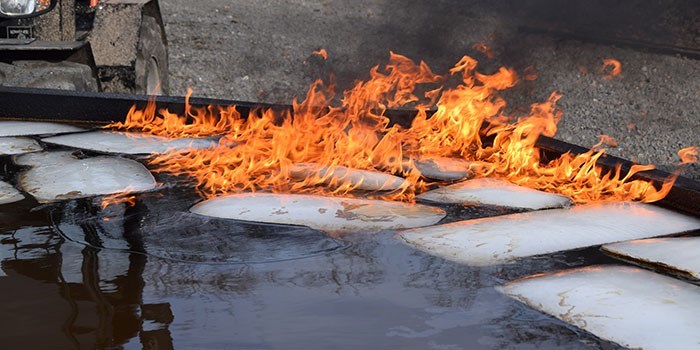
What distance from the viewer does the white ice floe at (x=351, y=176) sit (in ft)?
10.6

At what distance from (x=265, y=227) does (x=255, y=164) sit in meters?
0.79

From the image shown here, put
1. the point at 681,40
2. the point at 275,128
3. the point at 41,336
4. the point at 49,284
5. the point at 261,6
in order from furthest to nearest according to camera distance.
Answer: the point at 261,6 → the point at 681,40 → the point at 275,128 → the point at 49,284 → the point at 41,336

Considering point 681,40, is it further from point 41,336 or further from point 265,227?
point 41,336

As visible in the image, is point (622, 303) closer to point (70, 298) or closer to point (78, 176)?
point (70, 298)

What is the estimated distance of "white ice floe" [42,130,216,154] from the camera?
3.63 metres

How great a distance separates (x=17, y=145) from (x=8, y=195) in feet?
2.26

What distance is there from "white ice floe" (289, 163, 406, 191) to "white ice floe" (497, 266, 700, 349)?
38.6 inches

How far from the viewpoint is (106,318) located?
2008mm

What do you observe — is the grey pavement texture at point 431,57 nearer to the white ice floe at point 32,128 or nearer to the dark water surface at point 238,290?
the white ice floe at point 32,128

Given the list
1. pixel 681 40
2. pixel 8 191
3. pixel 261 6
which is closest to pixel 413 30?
pixel 261 6

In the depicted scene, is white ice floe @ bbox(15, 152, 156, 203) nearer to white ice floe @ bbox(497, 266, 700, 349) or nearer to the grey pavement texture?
white ice floe @ bbox(497, 266, 700, 349)

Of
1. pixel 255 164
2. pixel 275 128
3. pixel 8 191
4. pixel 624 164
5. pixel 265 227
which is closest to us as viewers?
pixel 265 227

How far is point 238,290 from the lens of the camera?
2.19 m

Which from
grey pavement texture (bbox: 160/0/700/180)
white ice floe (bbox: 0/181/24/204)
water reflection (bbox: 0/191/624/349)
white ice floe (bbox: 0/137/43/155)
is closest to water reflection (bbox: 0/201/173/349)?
water reflection (bbox: 0/191/624/349)
